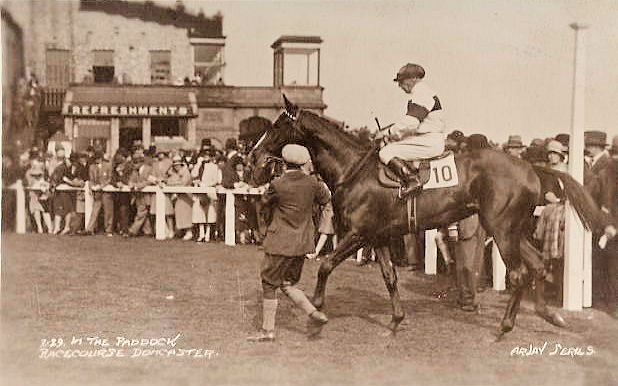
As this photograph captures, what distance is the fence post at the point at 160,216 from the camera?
1045 centimetres

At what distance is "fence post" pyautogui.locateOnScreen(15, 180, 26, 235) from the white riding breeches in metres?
3.61

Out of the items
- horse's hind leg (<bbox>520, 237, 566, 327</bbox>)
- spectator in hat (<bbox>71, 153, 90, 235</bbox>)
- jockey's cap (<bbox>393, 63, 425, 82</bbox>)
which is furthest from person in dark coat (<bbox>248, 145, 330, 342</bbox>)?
spectator in hat (<bbox>71, 153, 90, 235</bbox>)

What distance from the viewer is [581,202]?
6.95 meters

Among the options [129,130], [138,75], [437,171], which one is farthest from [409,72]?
[129,130]

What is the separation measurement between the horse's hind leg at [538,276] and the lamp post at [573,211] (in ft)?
1.60

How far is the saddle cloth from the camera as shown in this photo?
22.8ft

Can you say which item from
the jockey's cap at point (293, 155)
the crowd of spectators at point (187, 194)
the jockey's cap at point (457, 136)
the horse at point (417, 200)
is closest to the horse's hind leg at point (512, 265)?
the horse at point (417, 200)

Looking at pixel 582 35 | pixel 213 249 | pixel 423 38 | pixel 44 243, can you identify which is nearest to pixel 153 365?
pixel 44 243

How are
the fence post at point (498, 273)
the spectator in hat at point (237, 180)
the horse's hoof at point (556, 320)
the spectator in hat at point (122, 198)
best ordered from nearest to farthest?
the horse's hoof at point (556, 320) → the fence post at point (498, 273) → the spectator in hat at point (122, 198) → the spectator in hat at point (237, 180)

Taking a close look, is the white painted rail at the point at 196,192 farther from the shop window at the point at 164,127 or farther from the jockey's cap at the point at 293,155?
the jockey's cap at the point at 293,155

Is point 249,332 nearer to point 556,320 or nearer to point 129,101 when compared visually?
point 556,320

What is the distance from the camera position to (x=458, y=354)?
6.62m

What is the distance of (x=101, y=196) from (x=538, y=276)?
17.9 feet

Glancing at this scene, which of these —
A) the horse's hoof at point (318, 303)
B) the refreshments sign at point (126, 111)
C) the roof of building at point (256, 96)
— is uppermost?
the roof of building at point (256, 96)
